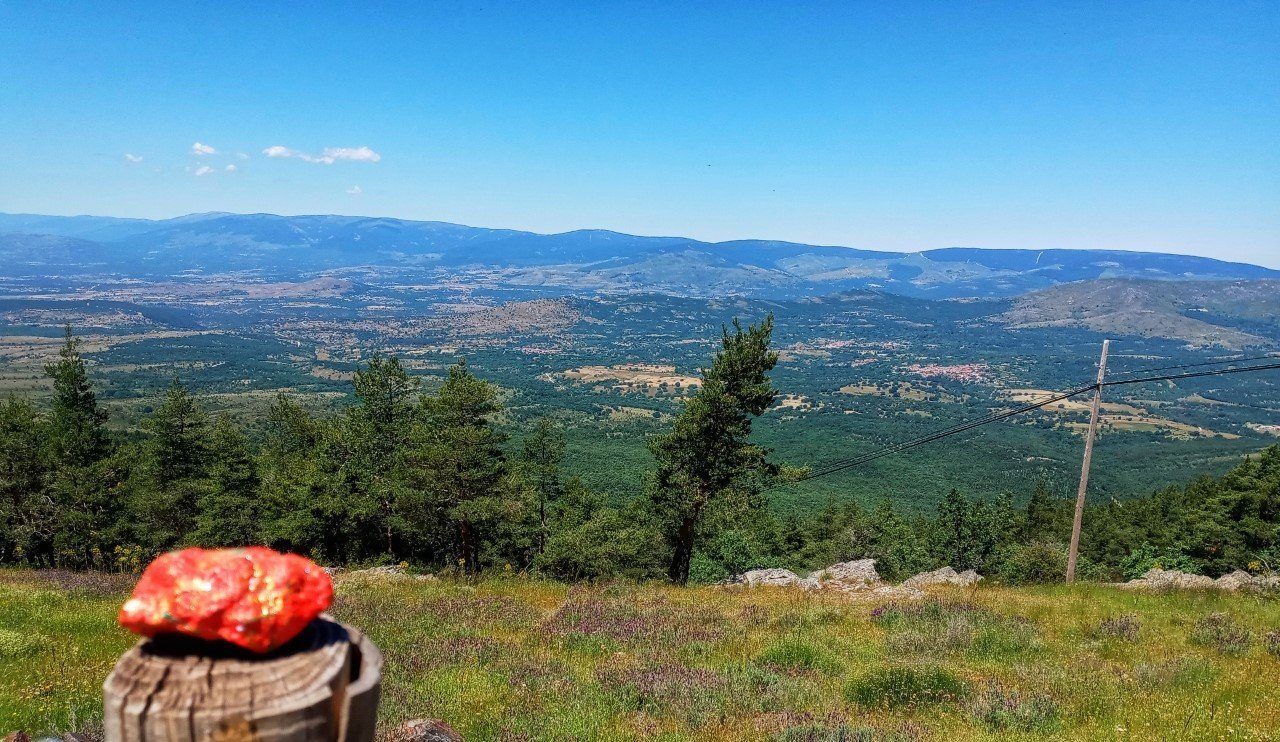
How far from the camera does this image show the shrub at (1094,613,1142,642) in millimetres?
10719

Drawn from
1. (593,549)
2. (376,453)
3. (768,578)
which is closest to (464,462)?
(593,549)

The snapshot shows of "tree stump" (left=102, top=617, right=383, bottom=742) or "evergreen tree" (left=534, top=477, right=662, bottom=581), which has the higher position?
"tree stump" (left=102, top=617, right=383, bottom=742)

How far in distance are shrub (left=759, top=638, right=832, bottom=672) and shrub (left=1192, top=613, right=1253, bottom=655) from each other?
6.16 meters

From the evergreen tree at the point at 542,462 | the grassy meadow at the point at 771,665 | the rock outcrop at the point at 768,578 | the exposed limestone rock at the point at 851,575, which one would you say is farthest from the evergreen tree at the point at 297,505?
the exposed limestone rock at the point at 851,575

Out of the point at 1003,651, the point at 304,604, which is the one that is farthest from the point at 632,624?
the point at 304,604

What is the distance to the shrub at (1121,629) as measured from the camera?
10.7 meters

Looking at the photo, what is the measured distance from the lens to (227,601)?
5.77 ft

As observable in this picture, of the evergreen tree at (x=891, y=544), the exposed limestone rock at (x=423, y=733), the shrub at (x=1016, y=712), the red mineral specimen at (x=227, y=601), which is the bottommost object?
the evergreen tree at (x=891, y=544)

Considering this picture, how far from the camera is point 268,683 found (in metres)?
1.70

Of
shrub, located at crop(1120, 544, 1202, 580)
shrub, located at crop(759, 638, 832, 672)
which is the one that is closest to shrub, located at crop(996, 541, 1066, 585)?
shrub, located at crop(1120, 544, 1202, 580)

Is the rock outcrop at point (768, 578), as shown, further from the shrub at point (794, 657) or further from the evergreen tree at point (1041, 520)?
the evergreen tree at point (1041, 520)

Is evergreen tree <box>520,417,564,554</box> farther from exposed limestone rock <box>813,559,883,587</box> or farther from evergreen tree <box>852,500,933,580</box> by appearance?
evergreen tree <box>852,500,933,580</box>

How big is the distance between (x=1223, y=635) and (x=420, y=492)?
24.1 m

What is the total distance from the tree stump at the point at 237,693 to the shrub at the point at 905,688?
7634 millimetres
